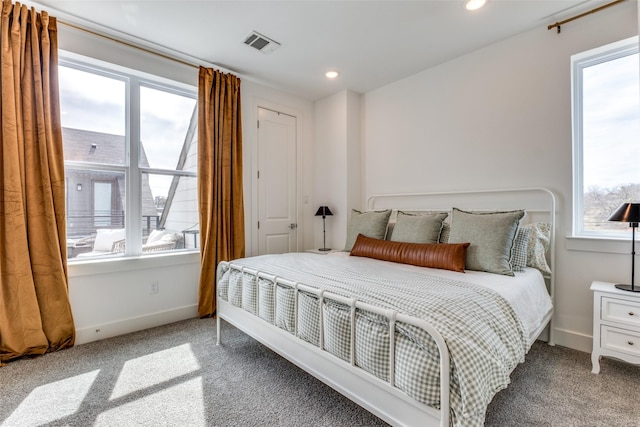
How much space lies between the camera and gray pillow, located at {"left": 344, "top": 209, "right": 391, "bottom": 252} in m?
3.01

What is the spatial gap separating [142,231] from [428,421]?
2.86 metres

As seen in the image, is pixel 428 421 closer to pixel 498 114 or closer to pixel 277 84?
pixel 498 114

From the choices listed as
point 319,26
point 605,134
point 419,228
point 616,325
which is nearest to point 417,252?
point 419,228

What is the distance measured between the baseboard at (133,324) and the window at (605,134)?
357cm

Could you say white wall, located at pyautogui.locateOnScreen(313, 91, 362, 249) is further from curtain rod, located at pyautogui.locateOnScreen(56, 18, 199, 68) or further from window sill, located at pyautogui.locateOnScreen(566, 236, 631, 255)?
window sill, located at pyautogui.locateOnScreen(566, 236, 631, 255)

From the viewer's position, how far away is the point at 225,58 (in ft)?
9.84

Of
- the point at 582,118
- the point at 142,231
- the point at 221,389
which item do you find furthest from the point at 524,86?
the point at 142,231

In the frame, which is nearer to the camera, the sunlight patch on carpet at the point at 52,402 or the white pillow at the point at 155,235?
the sunlight patch on carpet at the point at 52,402

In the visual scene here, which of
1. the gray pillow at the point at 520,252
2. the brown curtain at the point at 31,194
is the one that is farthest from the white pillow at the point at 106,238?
the gray pillow at the point at 520,252

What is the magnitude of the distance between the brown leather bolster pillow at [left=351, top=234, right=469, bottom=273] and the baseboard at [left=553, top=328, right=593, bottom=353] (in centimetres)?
107

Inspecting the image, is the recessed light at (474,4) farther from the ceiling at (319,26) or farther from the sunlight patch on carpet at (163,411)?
the sunlight patch on carpet at (163,411)

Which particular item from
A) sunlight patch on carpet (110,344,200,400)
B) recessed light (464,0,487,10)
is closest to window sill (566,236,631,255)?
recessed light (464,0,487,10)

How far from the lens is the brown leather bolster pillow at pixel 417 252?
86.5 inches

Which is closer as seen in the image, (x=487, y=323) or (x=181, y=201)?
(x=487, y=323)
